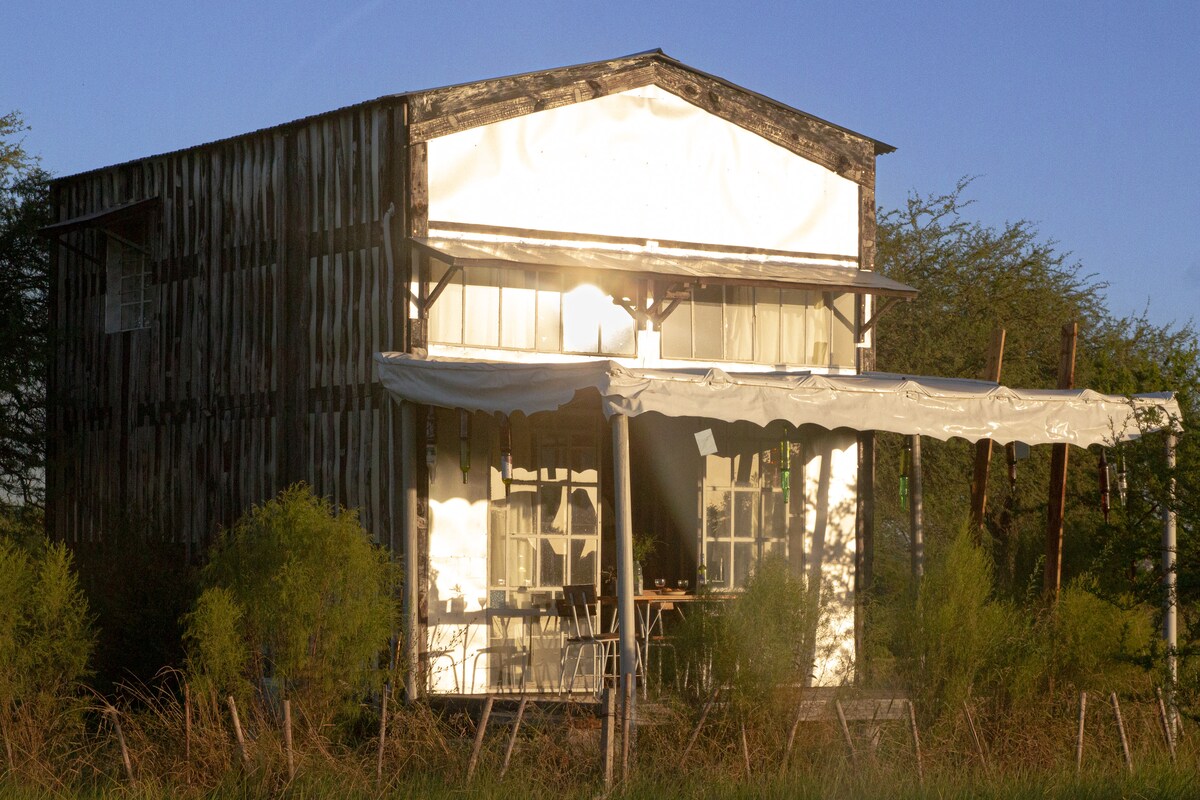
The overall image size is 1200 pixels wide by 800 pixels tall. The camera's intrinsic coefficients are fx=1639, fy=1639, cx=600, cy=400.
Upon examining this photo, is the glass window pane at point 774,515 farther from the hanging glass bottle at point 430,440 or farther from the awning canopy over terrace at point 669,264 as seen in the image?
the hanging glass bottle at point 430,440

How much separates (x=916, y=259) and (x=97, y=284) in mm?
13929

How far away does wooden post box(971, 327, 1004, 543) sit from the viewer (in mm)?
13359

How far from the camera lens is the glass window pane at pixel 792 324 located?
15.0 meters

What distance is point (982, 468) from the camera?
542 inches

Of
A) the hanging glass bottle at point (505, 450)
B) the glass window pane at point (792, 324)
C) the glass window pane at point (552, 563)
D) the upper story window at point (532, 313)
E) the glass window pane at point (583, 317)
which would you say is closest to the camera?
the hanging glass bottle at point (505, 450)

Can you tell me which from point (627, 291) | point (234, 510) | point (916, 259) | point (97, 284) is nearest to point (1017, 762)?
point (627, 291)

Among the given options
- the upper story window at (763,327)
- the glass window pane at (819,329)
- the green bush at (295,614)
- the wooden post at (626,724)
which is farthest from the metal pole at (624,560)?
the glass window pane at (819,329)

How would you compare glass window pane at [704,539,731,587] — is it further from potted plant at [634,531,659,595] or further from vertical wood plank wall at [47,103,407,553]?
vertical wood plank wall at [47,103,407,553]

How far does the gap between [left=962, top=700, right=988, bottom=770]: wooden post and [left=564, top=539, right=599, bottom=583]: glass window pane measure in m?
4.16

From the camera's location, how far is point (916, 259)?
2630cm

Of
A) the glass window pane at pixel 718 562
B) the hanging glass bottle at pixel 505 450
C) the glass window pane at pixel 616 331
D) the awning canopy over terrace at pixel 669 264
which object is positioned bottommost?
the glass window pane at pixel 718 562

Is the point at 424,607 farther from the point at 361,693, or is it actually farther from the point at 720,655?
the point at 720,655

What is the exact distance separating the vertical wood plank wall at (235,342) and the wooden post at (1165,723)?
597 cm

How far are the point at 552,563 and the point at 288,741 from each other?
4.57 meters
